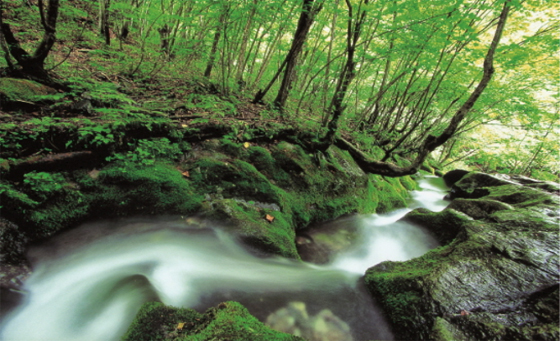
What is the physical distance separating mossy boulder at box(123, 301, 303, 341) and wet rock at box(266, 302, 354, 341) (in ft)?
1.20

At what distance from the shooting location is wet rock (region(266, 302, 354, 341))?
7.27ft

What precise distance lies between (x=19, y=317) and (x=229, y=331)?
1.87 m

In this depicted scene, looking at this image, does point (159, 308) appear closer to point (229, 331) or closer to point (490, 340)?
point (229, 331)

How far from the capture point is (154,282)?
2408 millimetres

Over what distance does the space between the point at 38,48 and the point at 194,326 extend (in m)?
5.04

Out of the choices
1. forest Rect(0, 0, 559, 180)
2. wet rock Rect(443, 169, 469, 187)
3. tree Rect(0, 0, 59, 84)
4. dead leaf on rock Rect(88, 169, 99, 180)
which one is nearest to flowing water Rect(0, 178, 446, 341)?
dead leaf on rock Rect(88, 169, 99, 180)

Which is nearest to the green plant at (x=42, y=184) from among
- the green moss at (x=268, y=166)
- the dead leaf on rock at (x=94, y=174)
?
the dead leaf on rock at (x=94, y=174)

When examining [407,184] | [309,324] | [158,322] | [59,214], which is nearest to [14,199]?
[59,214]

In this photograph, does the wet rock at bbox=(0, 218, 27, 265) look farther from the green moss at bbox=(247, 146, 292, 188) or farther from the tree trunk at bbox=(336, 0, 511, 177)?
the tree trunk at bbox=(336, 0, 511, 177)

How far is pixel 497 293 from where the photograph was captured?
7.66ft

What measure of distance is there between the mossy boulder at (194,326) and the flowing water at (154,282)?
0.21m

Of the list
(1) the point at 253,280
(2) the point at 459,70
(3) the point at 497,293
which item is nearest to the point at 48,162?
(1) the point at 253,280

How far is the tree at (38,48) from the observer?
3488 millimetres

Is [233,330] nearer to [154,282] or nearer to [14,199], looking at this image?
[154,282]
